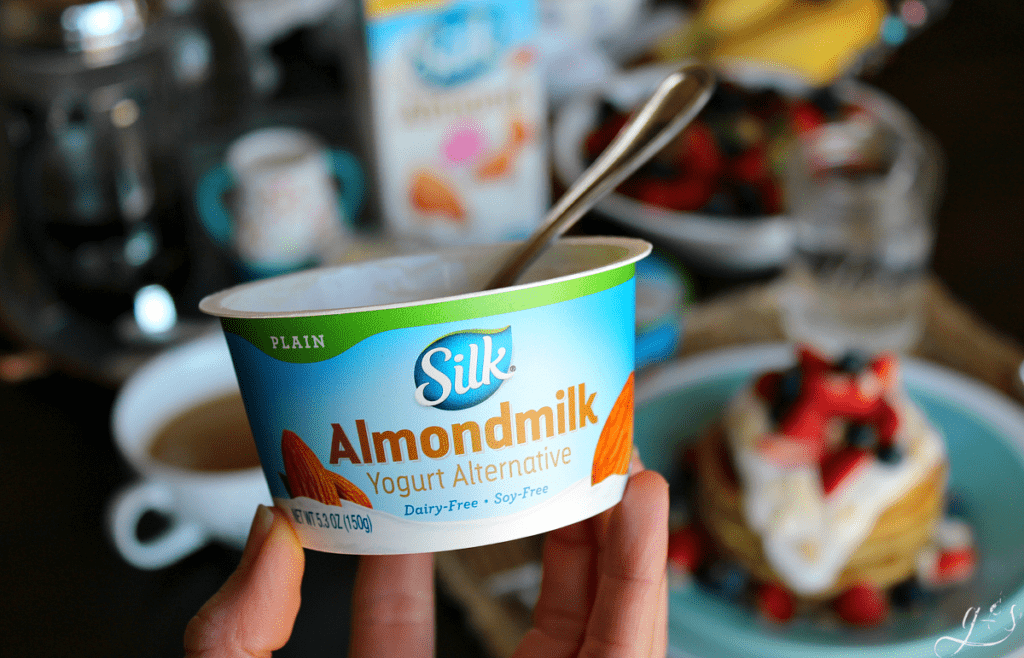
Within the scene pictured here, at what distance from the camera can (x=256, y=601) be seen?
33cm

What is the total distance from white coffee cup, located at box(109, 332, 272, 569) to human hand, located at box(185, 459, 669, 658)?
0.40 feet

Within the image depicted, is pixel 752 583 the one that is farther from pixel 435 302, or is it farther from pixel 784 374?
pixel 435 302

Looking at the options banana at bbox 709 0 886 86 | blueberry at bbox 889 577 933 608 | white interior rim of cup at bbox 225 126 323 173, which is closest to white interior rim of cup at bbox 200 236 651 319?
blueberry at bbox 889 577 933 608

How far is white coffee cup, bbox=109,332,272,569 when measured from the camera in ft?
1.73

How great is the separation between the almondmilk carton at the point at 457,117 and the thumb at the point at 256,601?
510 mm

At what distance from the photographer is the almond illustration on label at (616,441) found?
34cm

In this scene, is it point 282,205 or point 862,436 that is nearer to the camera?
point 862,436

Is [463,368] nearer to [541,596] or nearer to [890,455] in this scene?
[541,596]

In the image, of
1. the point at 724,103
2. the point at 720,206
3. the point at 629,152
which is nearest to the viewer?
the point at 629,152

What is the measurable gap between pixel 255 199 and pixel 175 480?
1.23 ft

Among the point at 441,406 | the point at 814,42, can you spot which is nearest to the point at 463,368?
the point at 441,406

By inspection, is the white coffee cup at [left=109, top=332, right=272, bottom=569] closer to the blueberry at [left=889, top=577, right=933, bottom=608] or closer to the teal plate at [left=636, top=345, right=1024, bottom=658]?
the teal plate at [left=636, top=345, right=1024, bottom=658]

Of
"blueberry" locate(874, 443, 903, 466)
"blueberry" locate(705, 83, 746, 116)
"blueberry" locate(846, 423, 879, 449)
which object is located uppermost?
"blueberry" locate(705, 83, 746, 116)

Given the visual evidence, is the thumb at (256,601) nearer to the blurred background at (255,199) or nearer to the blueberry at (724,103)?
the blurred background at (255,199)
